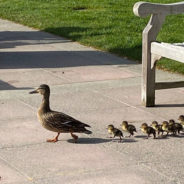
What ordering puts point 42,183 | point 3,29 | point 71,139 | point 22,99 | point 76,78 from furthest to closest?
point 3,29, point 76,78, point 22,99, point 71,139, point 42,183

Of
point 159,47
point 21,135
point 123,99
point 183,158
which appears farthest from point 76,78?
point 183,158

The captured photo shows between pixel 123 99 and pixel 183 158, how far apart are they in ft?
8.96

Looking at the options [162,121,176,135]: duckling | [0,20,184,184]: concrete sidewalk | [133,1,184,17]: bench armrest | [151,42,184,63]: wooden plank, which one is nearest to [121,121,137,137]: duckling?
[0,20,184,184]: concrete sidewalk

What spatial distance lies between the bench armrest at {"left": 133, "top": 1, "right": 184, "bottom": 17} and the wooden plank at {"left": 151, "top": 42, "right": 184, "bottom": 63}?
1.48 feet

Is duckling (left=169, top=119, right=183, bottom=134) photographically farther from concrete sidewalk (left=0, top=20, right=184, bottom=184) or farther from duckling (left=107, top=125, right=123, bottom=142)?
duckling (left=107, top=125, right=123, bottom=142)

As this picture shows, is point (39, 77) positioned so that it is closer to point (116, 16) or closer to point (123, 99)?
point (123, 99)

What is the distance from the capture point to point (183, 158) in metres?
8.13

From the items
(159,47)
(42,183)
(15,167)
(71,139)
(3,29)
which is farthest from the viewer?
(3,29)

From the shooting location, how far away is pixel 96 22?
56.6ft

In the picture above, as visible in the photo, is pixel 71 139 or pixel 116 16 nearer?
pixel 71 139

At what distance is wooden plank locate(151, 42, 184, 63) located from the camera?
967 centimetres

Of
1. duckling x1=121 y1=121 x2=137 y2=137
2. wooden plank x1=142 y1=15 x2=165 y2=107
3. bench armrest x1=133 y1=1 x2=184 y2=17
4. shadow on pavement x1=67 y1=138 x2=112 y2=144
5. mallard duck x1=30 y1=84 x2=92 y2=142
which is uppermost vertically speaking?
bench armrest x1=133 y1=1 x2=184 y2=17

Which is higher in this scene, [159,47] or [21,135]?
[159,47]

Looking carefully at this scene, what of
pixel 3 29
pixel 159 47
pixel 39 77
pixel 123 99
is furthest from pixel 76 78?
pixel 3 29
